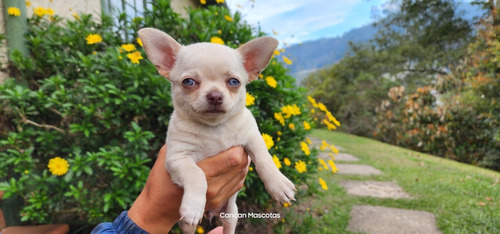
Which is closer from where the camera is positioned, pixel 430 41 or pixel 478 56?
pixel 478 56

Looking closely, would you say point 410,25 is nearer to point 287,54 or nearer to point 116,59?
point 287,54

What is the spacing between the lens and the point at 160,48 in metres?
1.77

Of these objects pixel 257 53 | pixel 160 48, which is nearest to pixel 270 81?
pixel 257 53

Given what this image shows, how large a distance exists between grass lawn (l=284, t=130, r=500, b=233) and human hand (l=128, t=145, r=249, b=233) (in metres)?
1.87

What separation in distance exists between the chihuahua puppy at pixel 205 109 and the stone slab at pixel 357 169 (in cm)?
564

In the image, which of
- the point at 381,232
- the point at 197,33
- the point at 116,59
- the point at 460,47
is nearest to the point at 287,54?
the point at 197,33

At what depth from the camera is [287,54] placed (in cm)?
372

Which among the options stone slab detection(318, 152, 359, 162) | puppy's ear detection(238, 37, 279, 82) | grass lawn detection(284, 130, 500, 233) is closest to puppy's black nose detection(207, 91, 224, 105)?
puppy's ear detection(238, 37, 279, 82)

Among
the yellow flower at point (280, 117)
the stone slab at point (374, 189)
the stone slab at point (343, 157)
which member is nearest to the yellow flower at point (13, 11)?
the yellow flower at point (280, 117)

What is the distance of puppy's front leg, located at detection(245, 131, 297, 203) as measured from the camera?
1543 mm

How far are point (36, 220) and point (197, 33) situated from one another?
2.42m

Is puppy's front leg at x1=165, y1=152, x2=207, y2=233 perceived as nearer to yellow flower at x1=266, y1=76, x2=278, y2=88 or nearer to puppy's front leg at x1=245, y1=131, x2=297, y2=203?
puppy's front leg at x1=245, y1=131, x2=297, y2=203

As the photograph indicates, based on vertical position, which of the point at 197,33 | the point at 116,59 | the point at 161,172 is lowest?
the point at 161,172

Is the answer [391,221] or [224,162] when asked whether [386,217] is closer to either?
[391,221]
